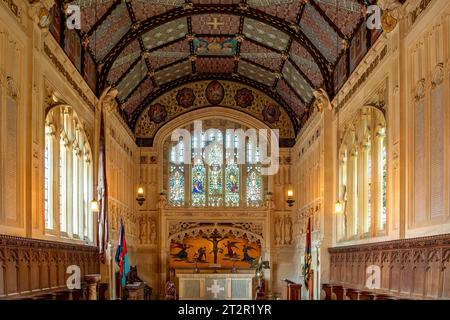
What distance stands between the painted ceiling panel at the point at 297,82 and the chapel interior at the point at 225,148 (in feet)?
0.42

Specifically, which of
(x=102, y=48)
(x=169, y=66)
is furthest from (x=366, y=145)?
(x=169, y=66)

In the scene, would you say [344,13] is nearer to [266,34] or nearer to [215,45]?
[266,34]

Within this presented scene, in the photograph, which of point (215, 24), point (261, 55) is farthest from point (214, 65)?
point (215, 24)

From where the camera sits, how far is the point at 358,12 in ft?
67.5

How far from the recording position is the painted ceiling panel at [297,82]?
28.9m

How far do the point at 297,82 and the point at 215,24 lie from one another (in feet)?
15.7

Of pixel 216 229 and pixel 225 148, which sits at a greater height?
pixel 225 148

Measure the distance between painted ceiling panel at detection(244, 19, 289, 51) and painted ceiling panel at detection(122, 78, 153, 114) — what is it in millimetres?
6090

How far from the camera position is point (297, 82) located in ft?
98.1

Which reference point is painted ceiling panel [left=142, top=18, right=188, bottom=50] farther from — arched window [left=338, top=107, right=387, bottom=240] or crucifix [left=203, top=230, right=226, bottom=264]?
crucifix [left=203, top=230, right=226, bottom=264]

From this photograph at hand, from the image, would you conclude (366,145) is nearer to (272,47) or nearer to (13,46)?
(272,47)

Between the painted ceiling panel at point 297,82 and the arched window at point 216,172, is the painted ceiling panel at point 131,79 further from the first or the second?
the painted ceiling panel at point 297,82

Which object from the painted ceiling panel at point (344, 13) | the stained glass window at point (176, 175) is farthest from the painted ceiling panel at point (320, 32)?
the stained glass window at point (176, 175)

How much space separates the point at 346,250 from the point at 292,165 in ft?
43.4
